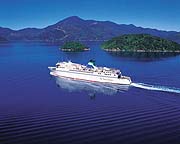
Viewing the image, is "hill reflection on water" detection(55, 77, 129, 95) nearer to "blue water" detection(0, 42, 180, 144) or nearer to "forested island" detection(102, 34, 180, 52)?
"blue water" detection(0, 42, 180, 144)

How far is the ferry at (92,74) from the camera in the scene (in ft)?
161

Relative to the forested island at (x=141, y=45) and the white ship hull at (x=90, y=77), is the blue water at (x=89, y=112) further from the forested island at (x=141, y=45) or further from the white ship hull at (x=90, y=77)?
the forested island at (x=141, y=45)

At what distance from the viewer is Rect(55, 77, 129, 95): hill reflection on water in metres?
44.1

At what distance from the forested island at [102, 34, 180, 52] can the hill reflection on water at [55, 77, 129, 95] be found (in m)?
86.6

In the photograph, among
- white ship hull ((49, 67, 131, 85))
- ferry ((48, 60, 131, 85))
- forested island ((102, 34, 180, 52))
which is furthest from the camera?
forested island ((102, 34, 180, 52))

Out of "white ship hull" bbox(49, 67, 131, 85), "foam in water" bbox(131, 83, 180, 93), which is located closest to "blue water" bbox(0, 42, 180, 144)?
"foam in water" bbox(131, 83, 180, 93)

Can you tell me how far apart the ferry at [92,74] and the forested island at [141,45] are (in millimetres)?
80464

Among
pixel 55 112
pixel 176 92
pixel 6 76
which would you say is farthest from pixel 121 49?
pixel 55 112

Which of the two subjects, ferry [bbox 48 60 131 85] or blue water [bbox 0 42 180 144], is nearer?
blue water [bbox 0 42 180 144]

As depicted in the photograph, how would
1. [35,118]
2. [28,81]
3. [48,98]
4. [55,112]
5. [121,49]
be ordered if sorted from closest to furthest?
[35,118] < [55,112] < [48,98] < [28,81] < [121,49]

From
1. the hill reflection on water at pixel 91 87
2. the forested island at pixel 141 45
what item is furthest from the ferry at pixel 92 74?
the forested island at pixel 141 45

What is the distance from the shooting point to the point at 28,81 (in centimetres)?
5144

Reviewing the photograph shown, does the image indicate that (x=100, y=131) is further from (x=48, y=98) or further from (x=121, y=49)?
(x=121, y=49)

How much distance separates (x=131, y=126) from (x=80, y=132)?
4.92m
